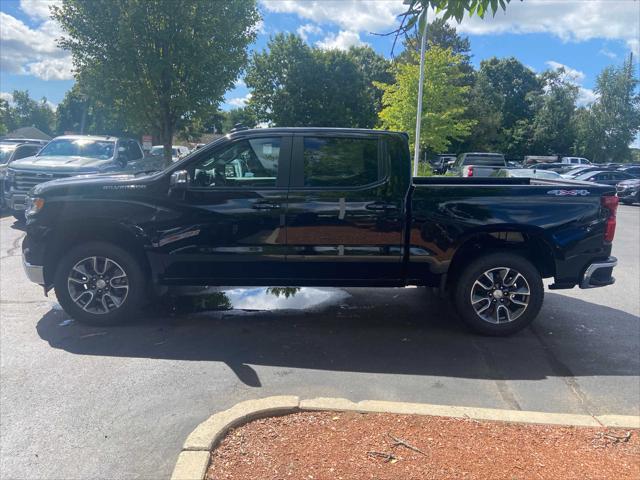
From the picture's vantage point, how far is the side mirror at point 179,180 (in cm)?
512

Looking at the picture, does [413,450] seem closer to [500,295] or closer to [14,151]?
[500,295]

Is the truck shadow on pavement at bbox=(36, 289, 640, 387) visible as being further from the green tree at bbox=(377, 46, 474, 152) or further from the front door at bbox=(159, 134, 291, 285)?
the green tree at bbox=(377, 46, 474, 152)

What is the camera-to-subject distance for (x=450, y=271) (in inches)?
218

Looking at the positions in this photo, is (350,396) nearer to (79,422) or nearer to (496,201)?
(79,422)

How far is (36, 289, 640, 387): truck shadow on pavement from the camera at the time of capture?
4711 millimetres

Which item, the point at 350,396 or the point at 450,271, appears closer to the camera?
the point at 350,396

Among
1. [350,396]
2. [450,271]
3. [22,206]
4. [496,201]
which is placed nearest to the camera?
[350,396]

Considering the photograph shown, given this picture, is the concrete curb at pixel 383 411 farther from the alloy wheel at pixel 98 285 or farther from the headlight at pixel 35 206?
the headlight at pixel 35 206

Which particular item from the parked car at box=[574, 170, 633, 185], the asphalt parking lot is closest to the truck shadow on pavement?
the asphalt parking lot

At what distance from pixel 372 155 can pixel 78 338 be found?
3.41m

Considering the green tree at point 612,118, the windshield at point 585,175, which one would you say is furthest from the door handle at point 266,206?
the green tree at point 612,118

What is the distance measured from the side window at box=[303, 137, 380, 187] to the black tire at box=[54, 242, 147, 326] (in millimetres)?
1982

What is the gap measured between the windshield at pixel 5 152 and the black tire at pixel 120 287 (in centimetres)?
1242

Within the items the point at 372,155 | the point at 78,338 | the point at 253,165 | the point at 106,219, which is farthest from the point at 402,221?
the point at 78,338
